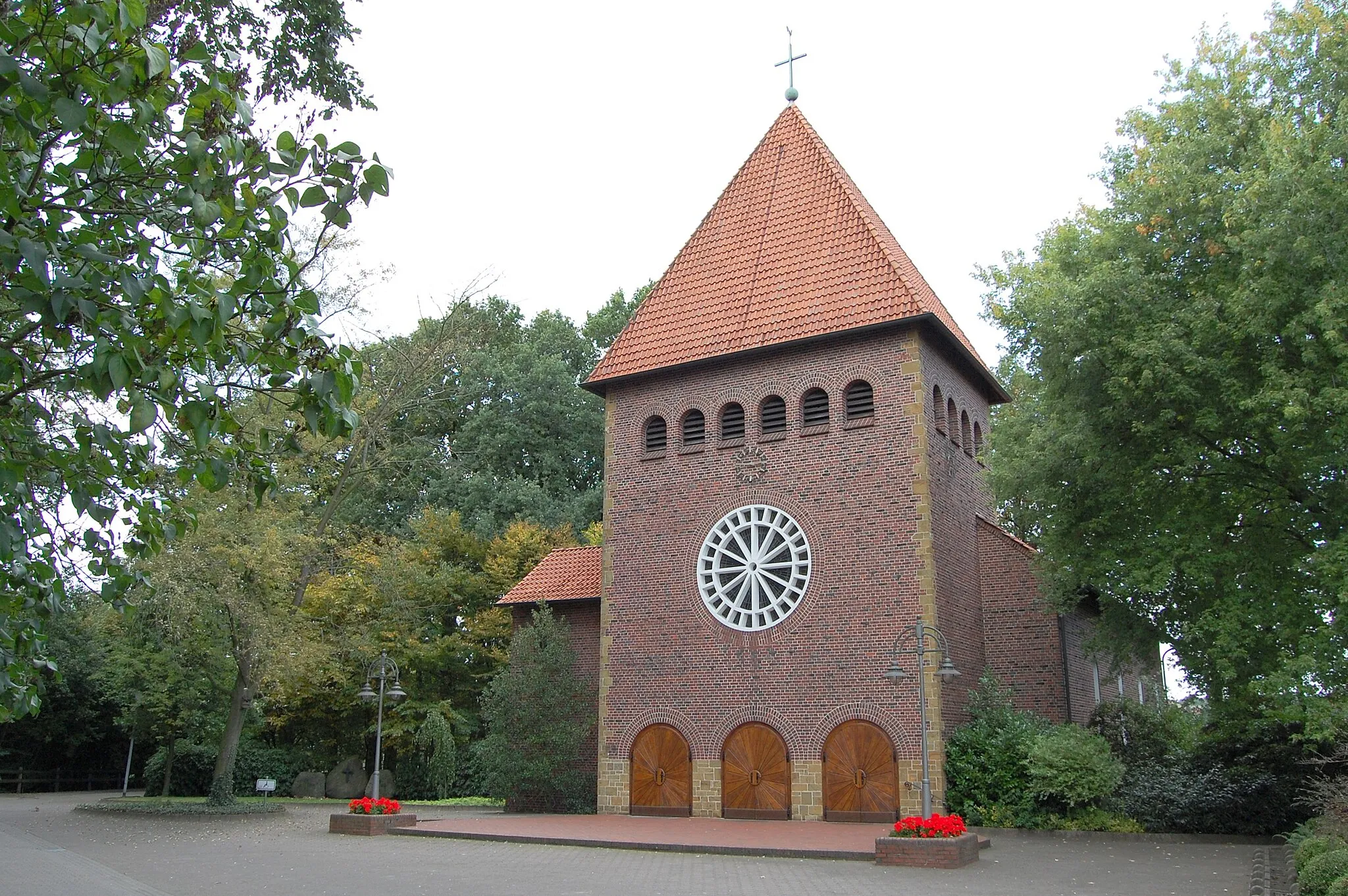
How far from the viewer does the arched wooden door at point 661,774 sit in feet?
63.5

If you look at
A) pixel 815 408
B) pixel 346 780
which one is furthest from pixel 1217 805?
pixel 346 780

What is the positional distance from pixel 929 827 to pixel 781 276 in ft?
37.5

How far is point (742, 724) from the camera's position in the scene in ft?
62.2

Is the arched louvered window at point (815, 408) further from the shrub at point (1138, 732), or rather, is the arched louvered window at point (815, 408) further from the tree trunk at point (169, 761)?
the tree trunk at point (169, 761)

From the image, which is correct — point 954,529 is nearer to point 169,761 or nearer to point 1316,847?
point 1316,847

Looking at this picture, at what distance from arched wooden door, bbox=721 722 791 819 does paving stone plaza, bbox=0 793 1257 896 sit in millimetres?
3795

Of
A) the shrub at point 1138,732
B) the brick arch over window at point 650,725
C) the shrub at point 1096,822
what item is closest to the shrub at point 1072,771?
the shrub at point 1096,822

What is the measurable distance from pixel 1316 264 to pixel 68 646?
1341 inches

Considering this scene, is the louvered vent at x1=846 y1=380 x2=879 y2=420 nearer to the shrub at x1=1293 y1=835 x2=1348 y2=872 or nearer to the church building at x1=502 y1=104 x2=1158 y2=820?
the church building at x1=502 y1=104 x2=1158 y2=820

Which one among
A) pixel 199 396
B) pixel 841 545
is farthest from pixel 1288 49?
pixel 199 396

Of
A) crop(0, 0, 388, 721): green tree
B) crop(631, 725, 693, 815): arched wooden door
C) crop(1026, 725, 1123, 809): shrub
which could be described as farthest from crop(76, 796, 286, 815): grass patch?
crop(0, 0, 388, 721): green tree

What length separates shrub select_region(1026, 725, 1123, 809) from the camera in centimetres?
1616

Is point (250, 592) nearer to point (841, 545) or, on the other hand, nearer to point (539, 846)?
point (539, 846)

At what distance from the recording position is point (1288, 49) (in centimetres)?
1595
